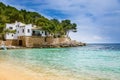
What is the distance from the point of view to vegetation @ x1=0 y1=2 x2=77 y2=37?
64.1 metres

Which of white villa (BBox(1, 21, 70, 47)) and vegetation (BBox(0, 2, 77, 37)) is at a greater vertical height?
vegetation (BBox(0, 2, 77, 37))

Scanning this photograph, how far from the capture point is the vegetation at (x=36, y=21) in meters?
64.1

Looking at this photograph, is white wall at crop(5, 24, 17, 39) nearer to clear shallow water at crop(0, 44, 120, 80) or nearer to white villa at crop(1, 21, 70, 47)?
white villa at crop(1, 21, 70, 47)

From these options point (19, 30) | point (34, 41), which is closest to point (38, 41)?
point (34, 41)

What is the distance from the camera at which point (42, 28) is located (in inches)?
2542

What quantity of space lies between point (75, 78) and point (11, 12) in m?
62.6

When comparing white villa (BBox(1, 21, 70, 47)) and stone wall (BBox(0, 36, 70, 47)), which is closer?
stone wall (BBox(0, 36, 70, 47))

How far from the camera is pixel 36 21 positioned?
73812 millimetres

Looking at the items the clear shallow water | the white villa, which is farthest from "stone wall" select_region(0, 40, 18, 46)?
the clear shallow water

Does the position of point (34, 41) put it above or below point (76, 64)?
above

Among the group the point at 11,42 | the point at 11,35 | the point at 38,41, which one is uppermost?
the point at 11,35

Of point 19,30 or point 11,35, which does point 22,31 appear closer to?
point 19,30

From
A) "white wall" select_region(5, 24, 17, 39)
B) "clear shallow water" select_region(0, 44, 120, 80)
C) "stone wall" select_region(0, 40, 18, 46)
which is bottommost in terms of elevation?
"clear shallow water" select_region(0, 44, 120, 80)

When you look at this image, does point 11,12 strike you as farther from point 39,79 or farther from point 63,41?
point 39,79
